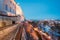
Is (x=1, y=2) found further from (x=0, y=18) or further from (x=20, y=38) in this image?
(x=20, y=38)

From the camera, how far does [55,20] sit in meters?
4.28

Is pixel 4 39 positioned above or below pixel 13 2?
below

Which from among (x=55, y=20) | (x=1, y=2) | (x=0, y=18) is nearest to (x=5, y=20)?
(x=0, y=18)

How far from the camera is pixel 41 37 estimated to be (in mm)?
1678

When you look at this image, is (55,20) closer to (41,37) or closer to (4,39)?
(41,37)

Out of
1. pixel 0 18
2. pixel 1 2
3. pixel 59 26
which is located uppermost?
pixel 1 2

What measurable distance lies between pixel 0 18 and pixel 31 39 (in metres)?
1.82

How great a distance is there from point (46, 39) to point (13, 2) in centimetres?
403

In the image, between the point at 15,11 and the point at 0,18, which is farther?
the point at 15,11

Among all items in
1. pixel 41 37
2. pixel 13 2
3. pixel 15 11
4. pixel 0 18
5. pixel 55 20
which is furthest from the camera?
pixel 15 11

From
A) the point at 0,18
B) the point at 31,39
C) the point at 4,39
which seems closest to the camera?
the point at 4,39

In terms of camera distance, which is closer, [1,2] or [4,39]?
[4,39]

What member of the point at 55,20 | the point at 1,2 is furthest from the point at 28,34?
the point at 1,2

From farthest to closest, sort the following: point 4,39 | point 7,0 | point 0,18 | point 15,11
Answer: point 15,11 → point 7,0 → point 0,18 → point 4,39
